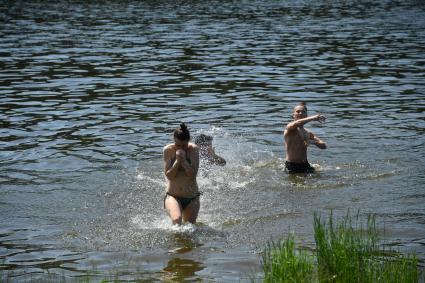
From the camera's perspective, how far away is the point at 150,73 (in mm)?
26938

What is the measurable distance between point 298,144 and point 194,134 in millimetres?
3152

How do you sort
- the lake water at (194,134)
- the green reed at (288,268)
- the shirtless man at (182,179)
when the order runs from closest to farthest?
the green reed at (288,268)
the lake water at (194,134)
the shirtless man at (182,179)

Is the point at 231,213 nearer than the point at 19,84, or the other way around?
the point at 231,213

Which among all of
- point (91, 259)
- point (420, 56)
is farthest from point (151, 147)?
point (420, 56)

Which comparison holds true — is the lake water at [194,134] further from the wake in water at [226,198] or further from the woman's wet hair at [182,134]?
the woman's wet hair at [182,134]

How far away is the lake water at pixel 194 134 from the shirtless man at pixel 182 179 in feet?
1.22

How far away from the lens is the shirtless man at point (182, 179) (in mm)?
12367

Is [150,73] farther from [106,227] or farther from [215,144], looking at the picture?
[106,227]

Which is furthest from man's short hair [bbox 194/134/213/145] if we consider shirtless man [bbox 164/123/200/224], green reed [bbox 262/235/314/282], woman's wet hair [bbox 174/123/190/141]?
green reed [bbox 262/235/314/282]

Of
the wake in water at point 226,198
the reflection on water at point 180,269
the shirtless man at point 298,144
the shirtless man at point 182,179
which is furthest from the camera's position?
the shirtless man at point 298,144

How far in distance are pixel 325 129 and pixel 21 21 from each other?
26653mm

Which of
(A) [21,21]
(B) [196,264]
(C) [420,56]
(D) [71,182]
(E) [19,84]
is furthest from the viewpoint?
(A) [21,21]

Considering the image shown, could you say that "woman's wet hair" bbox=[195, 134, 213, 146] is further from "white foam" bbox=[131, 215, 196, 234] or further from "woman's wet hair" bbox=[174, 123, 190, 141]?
"woman's wet hair" bbox=[174, 123, 190, 141]

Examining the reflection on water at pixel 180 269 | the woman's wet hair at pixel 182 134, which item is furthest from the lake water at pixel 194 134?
the woman's wet hair at pixel 182 134
